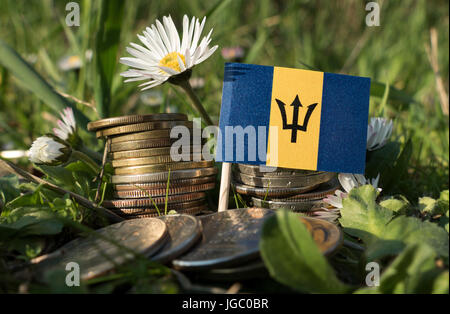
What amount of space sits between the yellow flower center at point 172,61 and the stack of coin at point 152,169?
0.48 feet

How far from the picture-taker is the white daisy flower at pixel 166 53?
1152mm

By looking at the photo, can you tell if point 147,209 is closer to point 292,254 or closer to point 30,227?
point 30,227

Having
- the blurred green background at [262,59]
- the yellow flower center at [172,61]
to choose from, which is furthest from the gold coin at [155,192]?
the blurred green background at [262,59]

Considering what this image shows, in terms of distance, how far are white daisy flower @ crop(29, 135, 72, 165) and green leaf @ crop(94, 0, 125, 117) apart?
0.45 meters

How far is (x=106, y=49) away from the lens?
171 centimetres

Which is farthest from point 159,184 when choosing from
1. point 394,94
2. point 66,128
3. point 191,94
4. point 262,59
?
point 262,59

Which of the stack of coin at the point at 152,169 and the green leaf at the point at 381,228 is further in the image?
the stack of coin at the point at 152,169

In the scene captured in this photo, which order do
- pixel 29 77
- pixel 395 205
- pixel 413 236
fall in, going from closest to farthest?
pixel 413 236, pixel 395 205, pixel 29 77

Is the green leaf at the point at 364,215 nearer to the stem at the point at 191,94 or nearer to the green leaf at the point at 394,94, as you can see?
the stem at the point at 191,94

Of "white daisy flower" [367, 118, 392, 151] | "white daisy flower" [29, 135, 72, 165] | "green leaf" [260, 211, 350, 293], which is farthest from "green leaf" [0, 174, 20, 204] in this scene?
"white daisy flower" [367, 118, 392, 151]

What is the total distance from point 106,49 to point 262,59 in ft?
7.77

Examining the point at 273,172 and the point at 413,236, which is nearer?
the point at 413,236
